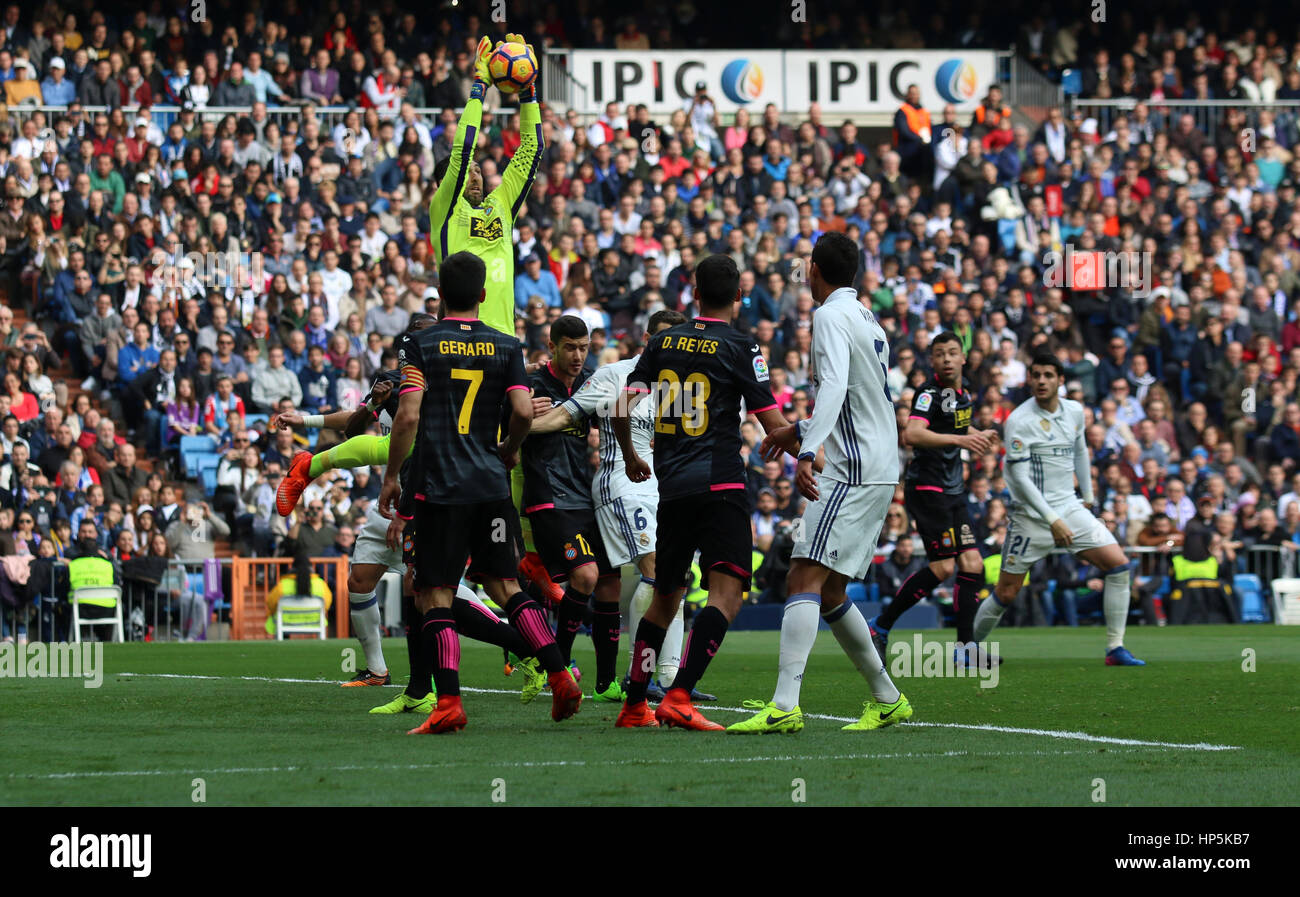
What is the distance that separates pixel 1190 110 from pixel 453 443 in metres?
25.6

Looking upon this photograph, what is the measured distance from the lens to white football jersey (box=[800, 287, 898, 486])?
8.58 m

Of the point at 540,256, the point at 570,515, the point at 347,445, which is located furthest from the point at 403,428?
the point at 540,256

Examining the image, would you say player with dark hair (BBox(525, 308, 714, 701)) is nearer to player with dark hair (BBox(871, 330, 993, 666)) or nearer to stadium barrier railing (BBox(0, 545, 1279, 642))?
player with dark hair (BBox(871, 330, 993, 666))

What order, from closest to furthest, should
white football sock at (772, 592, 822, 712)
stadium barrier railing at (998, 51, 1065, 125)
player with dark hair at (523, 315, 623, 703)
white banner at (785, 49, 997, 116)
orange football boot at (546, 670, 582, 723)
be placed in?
white football sock at (772, 592, 822, 712) → orange football boot at (546, 670, 582, 723) → player with dark hair at (523, 315, 623, 703) → white banner at (785, 49, 997, 116) → stadium barrier railing at (998, 51, 1065, 125)

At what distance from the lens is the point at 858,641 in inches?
346

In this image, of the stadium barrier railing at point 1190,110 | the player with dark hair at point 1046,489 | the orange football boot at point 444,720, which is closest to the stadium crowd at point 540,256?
the stadium barrier railing at point 1190,110

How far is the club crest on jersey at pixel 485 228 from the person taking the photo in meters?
11.5

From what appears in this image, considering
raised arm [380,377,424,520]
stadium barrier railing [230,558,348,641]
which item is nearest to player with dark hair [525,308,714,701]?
raised arm [380,377,424,520]

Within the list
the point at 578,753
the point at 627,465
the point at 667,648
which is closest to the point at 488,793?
the point at 578,753

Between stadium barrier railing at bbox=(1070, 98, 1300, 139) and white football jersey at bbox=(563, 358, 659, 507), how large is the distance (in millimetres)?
21229

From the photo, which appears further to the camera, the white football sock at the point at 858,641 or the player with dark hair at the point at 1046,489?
the player with dark hair at the point at 1046,489

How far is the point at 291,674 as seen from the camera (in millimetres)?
13391

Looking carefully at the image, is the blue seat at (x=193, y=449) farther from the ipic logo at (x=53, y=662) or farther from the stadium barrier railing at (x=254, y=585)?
the ipic logo at (x=53, y=662)

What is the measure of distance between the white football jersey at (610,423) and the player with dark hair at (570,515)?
17cm
